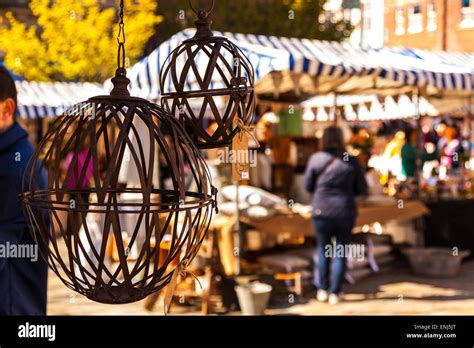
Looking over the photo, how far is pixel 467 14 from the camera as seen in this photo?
23016mm

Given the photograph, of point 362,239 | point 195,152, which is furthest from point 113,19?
point 195,152

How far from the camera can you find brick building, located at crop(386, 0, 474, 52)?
22922 mm

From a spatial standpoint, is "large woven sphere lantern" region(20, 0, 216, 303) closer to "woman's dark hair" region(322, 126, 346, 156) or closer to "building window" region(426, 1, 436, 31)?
"woman's dark hair" region(322, 126, 346, 156)

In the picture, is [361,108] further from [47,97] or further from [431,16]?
[431,16]

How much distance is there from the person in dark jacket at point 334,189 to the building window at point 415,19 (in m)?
24.0

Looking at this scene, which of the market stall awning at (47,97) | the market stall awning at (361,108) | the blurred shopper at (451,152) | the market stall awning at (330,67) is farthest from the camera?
the market stall awning at (361,108)

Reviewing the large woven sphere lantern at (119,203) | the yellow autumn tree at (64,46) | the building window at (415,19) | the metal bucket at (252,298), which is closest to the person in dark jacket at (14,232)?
the large woven sphere lantern at (119,203)

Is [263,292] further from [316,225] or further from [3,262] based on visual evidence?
[3,262]

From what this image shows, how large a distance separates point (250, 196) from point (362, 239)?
7.03 feet

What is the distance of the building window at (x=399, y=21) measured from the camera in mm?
30250

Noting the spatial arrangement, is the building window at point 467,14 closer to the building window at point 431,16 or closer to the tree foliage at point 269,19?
the building window at point 431,16

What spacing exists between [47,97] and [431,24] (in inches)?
781

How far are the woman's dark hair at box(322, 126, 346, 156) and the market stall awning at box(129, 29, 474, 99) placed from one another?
0.59m

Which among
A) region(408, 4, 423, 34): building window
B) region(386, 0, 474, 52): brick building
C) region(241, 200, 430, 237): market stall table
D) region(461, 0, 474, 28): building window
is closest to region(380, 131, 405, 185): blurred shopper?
region(241, 200, 430, 237): market stall table
